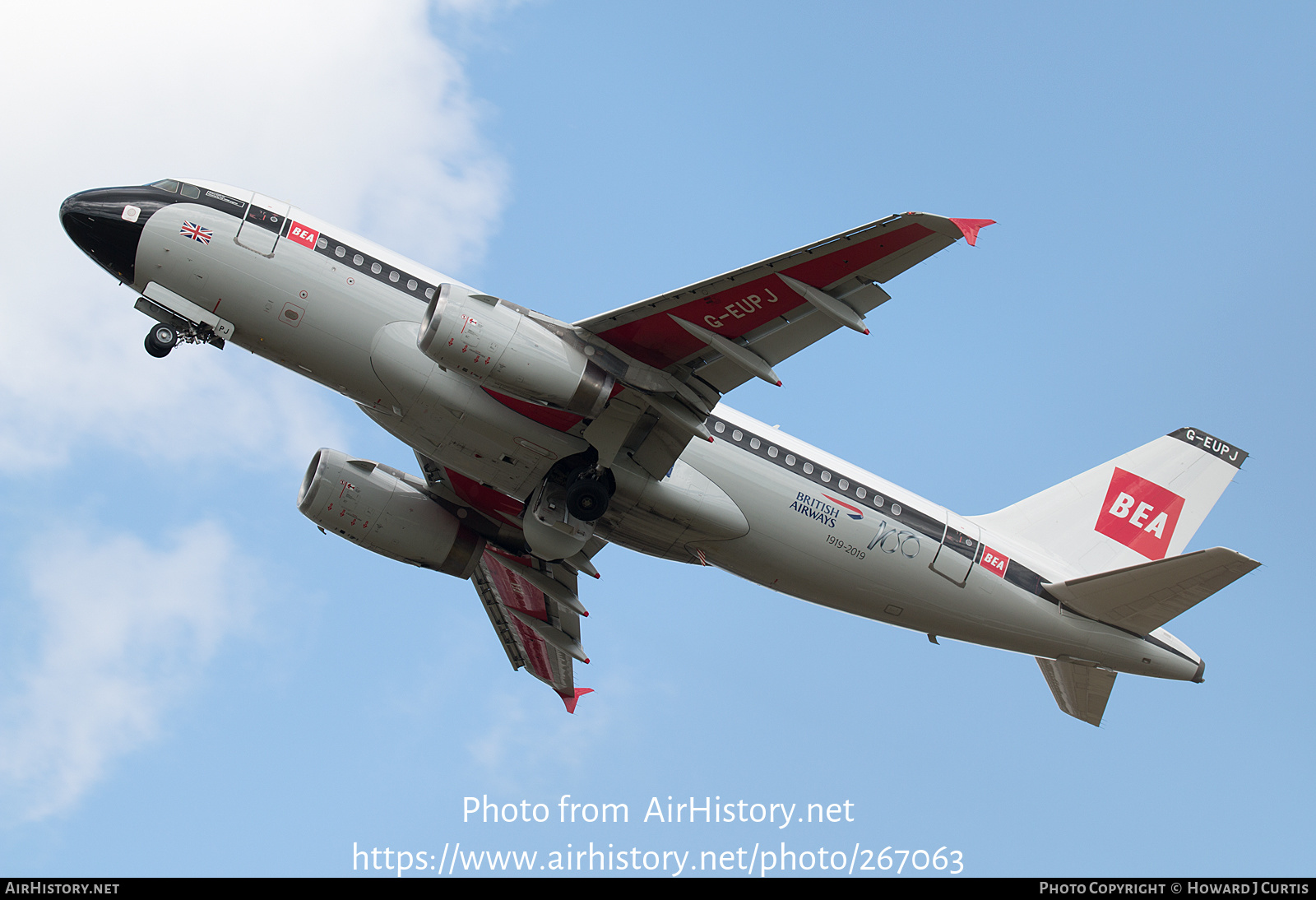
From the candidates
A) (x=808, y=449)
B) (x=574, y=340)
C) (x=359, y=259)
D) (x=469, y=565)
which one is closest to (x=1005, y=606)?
A: (x=808, y=449)

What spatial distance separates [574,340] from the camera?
72.3ft

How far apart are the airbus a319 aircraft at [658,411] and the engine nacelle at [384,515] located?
21 cm

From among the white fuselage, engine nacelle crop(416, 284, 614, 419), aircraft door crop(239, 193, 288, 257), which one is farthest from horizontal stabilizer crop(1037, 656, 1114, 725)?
aircraft door crop(239, 193, 288, 257)

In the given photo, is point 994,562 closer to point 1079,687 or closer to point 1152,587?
point 1152,587

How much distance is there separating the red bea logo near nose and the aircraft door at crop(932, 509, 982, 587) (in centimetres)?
484

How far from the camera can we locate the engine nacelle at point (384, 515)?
92.1 feet

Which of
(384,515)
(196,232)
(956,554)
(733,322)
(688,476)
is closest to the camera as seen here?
(733,322)

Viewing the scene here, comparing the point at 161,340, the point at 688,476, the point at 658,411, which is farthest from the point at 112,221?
the point at 688,476

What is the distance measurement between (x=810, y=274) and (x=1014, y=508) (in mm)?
11044

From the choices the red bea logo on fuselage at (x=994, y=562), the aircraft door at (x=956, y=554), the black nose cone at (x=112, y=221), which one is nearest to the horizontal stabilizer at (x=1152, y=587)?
the red bea logo on fuselage at (x=994, y=562)

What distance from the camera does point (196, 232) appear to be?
22.8 meters

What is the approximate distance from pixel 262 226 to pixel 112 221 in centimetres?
314

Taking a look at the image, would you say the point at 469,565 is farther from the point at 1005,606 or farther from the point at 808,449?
the point at 1005,606

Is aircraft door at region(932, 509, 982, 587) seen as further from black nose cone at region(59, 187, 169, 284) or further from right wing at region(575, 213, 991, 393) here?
black nose cone at region(59, 187, 169, 284)
